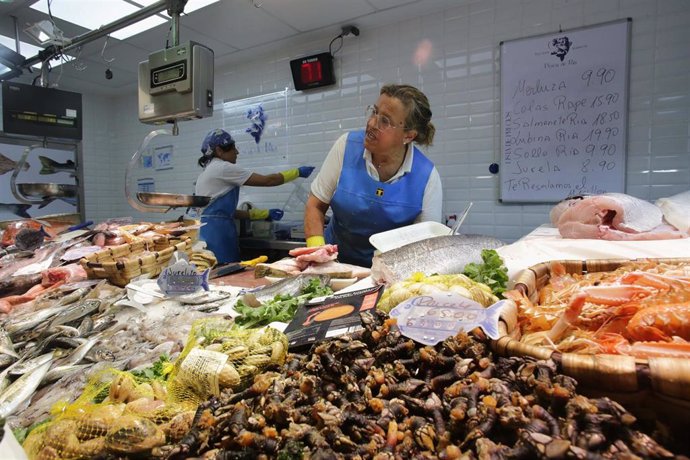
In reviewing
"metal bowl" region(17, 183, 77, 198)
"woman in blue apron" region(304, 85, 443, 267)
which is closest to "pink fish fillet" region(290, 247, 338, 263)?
"woman in blue apron" region(304, 85, 443, 267)

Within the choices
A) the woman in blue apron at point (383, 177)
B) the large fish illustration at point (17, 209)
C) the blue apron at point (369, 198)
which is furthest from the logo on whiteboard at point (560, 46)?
the large fish illustration at point (17, 209)

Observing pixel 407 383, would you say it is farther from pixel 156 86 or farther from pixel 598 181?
pixel 598 181

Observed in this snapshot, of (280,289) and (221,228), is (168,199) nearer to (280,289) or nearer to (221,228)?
(280,289)

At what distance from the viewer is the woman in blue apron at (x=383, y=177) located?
11.1ft

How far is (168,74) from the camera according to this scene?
3.13m

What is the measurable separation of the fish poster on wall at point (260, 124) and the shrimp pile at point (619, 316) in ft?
18.3

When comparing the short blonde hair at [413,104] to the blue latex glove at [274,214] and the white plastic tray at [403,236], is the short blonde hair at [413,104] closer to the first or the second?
the white plastic tray at [403,236]

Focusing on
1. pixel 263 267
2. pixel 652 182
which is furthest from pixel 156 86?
pixel 652 182

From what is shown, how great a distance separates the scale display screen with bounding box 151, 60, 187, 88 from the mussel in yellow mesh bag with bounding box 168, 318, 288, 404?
8.08 feet

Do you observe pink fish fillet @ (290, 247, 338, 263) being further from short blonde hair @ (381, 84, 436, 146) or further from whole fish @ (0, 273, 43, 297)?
whole fish @ (0, 273, 43, 297)

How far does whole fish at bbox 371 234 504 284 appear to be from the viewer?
1966 millimetres

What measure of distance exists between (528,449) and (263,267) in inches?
84.3

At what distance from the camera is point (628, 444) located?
68 centimetres

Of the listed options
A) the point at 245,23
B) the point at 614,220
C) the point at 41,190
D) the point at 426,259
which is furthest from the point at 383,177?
the point at 245,23
